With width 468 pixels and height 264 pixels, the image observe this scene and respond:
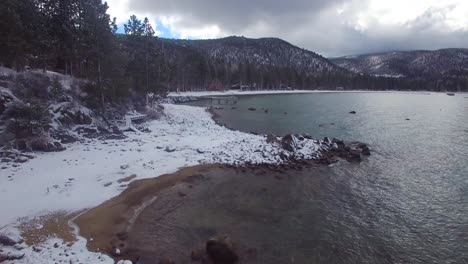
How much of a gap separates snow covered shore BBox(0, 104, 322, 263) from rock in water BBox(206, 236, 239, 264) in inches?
165

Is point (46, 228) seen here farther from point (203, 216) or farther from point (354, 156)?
point (354, 156)

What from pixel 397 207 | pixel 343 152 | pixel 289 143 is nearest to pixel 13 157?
pixel 289 143

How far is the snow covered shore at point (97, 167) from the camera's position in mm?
15227

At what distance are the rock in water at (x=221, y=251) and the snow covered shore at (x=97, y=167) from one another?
4.20m

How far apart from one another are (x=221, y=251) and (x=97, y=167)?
14.5 metres

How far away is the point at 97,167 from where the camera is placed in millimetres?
23562

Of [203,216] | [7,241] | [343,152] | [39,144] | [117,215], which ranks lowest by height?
[203,216]

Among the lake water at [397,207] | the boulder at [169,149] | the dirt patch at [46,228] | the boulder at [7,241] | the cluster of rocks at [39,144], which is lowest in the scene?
the lake water at [397,207]

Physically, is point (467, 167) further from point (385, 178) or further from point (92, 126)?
point (92, 126)

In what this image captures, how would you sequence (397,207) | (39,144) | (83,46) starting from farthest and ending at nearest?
(83,46)
(39,144)
(397,207)

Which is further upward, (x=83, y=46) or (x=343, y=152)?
(x=83, y=46)

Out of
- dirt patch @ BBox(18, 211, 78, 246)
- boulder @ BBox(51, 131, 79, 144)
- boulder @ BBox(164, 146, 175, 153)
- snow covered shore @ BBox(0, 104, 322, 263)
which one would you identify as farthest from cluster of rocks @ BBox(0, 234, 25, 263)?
boulder @ BBox(51, 131, 79, 144)

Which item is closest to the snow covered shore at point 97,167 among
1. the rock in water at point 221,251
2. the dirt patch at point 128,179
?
the dirt patch at point 128,179

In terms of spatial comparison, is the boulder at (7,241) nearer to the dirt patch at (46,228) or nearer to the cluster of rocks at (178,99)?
the dirt patch at (46,228)
